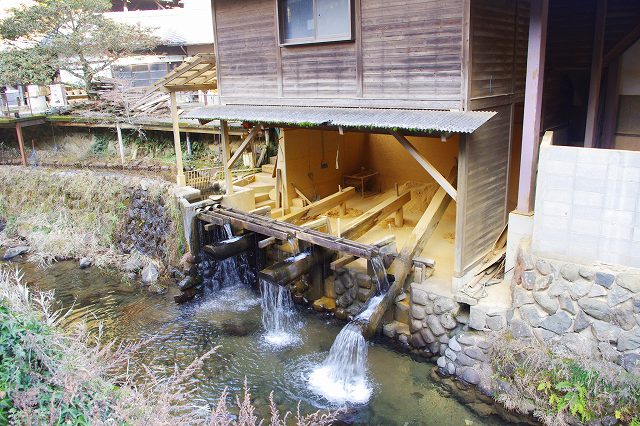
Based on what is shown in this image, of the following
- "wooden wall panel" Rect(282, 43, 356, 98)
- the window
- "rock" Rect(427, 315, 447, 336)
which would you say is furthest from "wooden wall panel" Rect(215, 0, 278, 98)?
"rock" Rect(427, 315, 447, 336)

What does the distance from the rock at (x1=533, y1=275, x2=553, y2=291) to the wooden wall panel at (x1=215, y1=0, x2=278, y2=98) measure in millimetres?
7547

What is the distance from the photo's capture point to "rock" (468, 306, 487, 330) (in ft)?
28.9

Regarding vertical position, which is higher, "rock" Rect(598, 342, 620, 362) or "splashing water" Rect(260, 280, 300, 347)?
"rock" Rect(598, 342, 620, 362)

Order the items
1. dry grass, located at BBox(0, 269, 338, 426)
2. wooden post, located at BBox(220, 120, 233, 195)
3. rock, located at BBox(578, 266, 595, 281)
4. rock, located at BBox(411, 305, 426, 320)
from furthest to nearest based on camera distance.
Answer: wooden post, located at BBox(220, 120, 233, 195) < rock, located at BBox(411, 305, 426, 320) < rock, located at BBox(578, 266, 595, 281) < dry grass, located at BBox(0, 269, 338, 426)

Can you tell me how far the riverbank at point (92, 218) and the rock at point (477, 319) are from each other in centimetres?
891

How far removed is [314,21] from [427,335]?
732 centimetres

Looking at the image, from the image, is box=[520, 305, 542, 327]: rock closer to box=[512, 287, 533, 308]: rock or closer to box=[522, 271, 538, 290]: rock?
box=[512, 287, 533, 308]: rock

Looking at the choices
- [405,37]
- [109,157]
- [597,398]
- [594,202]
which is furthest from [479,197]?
[109,157]

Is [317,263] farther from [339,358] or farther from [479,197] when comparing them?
[479,197]

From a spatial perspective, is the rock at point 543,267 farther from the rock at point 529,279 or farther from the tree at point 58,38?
the tree at point 58,38

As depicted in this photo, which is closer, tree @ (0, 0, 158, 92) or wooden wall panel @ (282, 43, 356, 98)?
wooden wall panel @ (282, 43, 356, 98)

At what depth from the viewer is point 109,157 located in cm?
2223

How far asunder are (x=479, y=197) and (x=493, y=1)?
12.8ft

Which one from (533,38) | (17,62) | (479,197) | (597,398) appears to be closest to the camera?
(597,398)
